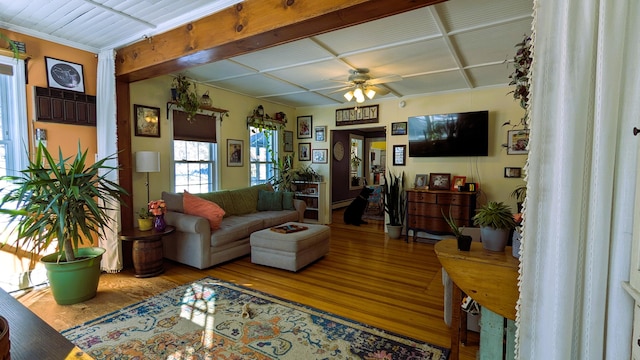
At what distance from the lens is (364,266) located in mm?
3729

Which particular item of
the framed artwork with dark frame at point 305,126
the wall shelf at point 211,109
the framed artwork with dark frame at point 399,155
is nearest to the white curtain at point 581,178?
the wall shelf at point 211,109

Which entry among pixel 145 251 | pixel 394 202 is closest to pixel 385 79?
pixel 394 202

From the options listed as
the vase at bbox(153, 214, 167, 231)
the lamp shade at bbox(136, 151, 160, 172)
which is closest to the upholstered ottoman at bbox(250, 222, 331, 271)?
the vase at bbox(153, 214, 167, 231)

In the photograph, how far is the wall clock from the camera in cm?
720

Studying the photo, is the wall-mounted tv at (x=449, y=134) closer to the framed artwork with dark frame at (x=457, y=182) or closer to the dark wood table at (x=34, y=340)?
the framed artwork with dark frame at (x=457, y=182)

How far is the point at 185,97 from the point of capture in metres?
4.19

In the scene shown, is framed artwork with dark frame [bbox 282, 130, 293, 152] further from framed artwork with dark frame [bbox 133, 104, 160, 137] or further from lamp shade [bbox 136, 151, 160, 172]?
lamp shade [bbox 136, 151, 160, 172]

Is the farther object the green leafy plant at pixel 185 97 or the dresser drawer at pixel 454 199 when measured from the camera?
the dresser drawer at pixel 454 199

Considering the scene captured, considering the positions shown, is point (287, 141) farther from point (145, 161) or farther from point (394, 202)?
point (145, 161)

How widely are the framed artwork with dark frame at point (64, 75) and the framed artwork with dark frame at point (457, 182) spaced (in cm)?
528

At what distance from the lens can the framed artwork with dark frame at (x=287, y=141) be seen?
6340 mm

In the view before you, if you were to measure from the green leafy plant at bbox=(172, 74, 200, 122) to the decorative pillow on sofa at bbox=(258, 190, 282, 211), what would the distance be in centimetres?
171

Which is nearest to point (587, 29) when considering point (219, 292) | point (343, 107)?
point (219, 292)

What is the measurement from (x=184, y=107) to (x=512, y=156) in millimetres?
5020
